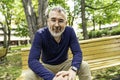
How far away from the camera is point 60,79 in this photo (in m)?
3.24

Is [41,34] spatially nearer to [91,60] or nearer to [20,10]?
[91,60]

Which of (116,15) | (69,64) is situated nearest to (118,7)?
(116,15)

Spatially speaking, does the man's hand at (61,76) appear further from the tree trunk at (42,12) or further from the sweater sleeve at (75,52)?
the tree trunk at (42,12)

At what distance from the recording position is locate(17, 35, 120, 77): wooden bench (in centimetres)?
629

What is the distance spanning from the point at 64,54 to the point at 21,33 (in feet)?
75.0

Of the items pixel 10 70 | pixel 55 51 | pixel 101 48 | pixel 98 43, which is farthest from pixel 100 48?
pixel 10 70

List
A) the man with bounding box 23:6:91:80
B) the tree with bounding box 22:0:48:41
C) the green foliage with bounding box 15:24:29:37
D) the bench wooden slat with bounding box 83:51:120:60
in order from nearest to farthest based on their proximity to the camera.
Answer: the man with bounding box 23:6:91:80 → the bench wooden slat with bounding box 83:51:120:60 → the tree with bounding box 22:0:48:41 → the green foliage with bounding box 15:24:29:37

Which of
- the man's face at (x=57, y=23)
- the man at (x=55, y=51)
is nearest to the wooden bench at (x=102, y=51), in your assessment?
the man at (x=55, y=51)

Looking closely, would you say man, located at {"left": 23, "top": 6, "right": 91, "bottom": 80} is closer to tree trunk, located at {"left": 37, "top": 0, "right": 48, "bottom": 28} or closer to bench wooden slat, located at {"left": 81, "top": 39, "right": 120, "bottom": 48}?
bench wooden slat, located at {"left": 81, "top": 39, "right": 120, "bottom": 48}

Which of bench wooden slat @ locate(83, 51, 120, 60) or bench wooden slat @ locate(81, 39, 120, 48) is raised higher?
bench wooden slat @ locate(81, 39, 120, 48)

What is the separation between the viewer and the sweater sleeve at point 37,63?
11.2 feet

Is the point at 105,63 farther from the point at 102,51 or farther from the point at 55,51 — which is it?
the point at 55,51

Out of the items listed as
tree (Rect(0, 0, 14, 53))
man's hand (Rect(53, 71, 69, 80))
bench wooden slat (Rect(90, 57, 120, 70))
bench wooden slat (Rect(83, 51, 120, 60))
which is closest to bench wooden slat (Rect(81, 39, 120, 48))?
bench wooden slat (Rect(83, 51, 120, 60))

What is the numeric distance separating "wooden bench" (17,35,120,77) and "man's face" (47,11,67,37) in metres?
2.61
